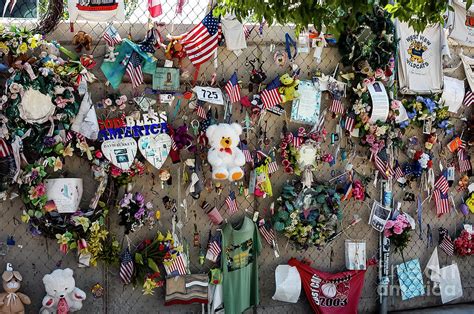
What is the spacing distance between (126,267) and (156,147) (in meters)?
1.30

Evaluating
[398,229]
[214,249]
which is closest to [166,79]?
[214,249]

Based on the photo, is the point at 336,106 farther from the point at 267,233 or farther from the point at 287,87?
the point at 267,233

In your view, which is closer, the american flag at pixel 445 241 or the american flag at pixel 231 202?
the american flag at pixel 231 202

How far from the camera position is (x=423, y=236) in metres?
8.50

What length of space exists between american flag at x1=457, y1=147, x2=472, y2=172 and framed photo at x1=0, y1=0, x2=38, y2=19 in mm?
5571

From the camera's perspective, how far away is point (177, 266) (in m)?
7.06

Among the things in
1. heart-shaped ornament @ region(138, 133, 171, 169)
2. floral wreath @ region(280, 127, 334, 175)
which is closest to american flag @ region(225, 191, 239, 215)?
floral wreath @ region(280, 127, 334, 175)

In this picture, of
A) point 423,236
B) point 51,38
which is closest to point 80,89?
point 51,38

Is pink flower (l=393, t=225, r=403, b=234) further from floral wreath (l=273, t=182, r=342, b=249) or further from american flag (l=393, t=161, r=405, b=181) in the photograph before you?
floral wreath (l=273, t=182, r=342, b=249)

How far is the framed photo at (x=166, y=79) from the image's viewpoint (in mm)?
6895

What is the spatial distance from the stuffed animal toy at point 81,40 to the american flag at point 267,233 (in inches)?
109

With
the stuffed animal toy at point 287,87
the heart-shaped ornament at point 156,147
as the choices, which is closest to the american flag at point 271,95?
the stuffed animal toy at point 287,87

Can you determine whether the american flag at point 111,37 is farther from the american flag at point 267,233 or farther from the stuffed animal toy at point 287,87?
the american flag at point 267,233

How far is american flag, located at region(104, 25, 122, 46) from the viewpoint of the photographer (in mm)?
6656
